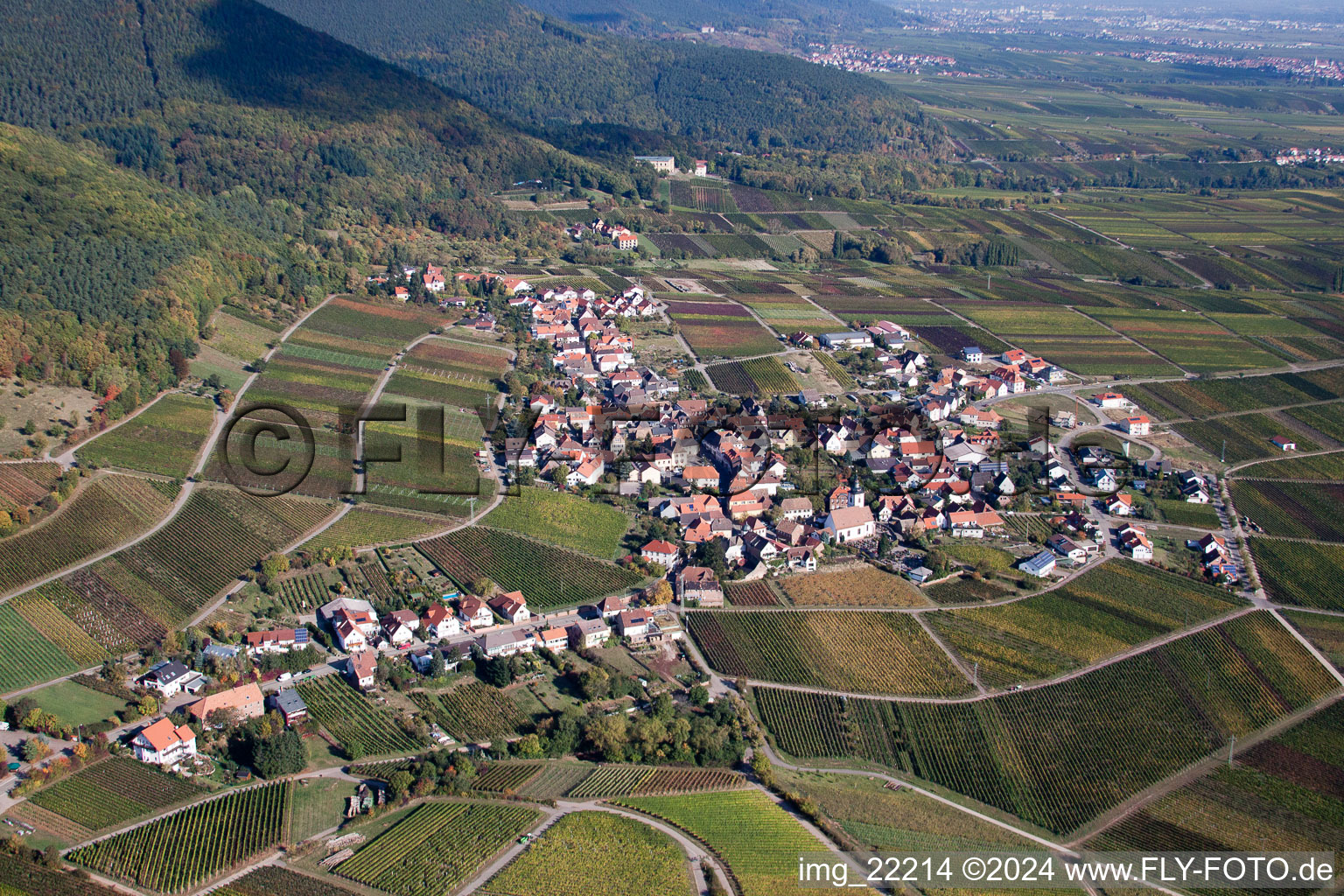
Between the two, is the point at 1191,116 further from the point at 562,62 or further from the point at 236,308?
the point at 236,308

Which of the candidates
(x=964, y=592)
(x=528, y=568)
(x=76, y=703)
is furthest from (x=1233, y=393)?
(x=76, y=703)

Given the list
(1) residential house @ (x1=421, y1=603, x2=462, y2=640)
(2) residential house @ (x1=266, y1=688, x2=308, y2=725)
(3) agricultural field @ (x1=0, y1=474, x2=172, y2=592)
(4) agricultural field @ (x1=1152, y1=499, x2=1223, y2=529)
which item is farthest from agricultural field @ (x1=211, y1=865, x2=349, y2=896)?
(4) agricultural field @ (x1=1152, y1=499, x2=1223, y2=529)

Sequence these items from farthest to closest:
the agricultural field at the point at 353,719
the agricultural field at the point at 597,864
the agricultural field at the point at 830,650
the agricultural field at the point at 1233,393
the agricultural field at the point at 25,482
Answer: the agricultural field at the point at 1233,393 → the agricultural field at the point at 25,482 → the agricultural field at the point at 830,650 → the agricultural field at the point at 353,719 → the agricultural field at the point at 597,864

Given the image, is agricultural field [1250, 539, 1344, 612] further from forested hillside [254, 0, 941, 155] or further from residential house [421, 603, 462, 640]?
forested hillside [254, 0, 941, 155]

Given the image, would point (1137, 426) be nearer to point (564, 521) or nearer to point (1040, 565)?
point (1040, 565)

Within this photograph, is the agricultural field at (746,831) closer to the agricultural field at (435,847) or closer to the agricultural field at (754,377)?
the agricultural field at (435,847)

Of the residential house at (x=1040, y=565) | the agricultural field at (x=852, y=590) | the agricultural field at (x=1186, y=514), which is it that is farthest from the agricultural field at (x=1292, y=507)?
the agricultural field at (x=852, y=590)
